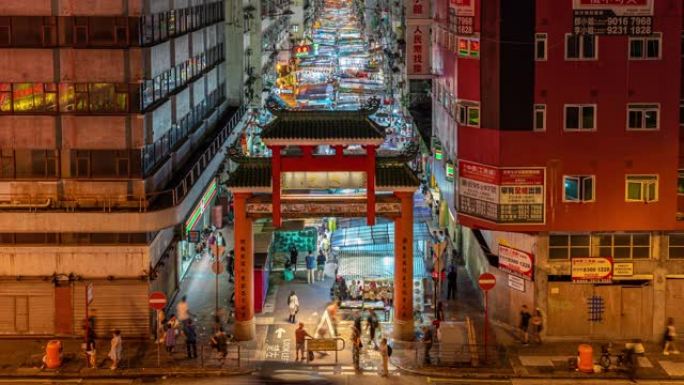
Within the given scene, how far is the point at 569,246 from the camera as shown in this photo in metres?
44.9

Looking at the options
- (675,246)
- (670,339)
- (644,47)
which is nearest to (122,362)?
(670,339)

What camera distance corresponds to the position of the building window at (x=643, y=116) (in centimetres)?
4359

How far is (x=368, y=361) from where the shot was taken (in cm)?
4281

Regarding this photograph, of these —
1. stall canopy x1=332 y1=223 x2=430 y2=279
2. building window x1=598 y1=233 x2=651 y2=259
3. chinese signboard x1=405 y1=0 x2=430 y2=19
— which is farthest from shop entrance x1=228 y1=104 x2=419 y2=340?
chinese signboard x1=405 y1=0 x2=430 y2=19

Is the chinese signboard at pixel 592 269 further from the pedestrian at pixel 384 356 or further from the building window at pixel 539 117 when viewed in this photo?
the pedestrian at pixel 384 356

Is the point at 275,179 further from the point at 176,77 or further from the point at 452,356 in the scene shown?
the point at 176,77

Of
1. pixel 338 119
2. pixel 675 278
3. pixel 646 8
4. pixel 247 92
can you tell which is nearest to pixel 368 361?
pixel 338 119

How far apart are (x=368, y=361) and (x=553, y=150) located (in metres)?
12.3

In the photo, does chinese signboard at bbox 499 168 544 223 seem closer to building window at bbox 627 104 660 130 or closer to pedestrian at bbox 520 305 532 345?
pedestrian at bbox 520 305 532 345

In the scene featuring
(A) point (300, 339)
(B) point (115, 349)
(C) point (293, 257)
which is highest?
(C) point (293, 257)

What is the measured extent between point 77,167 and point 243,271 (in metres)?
8.72

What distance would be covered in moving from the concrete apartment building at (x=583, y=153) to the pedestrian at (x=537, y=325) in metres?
0.37

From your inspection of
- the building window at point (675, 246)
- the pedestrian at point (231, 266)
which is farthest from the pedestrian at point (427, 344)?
the pedestrian at point (231, 266)

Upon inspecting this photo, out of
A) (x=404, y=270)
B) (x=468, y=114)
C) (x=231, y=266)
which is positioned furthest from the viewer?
(x=231, y=266)
